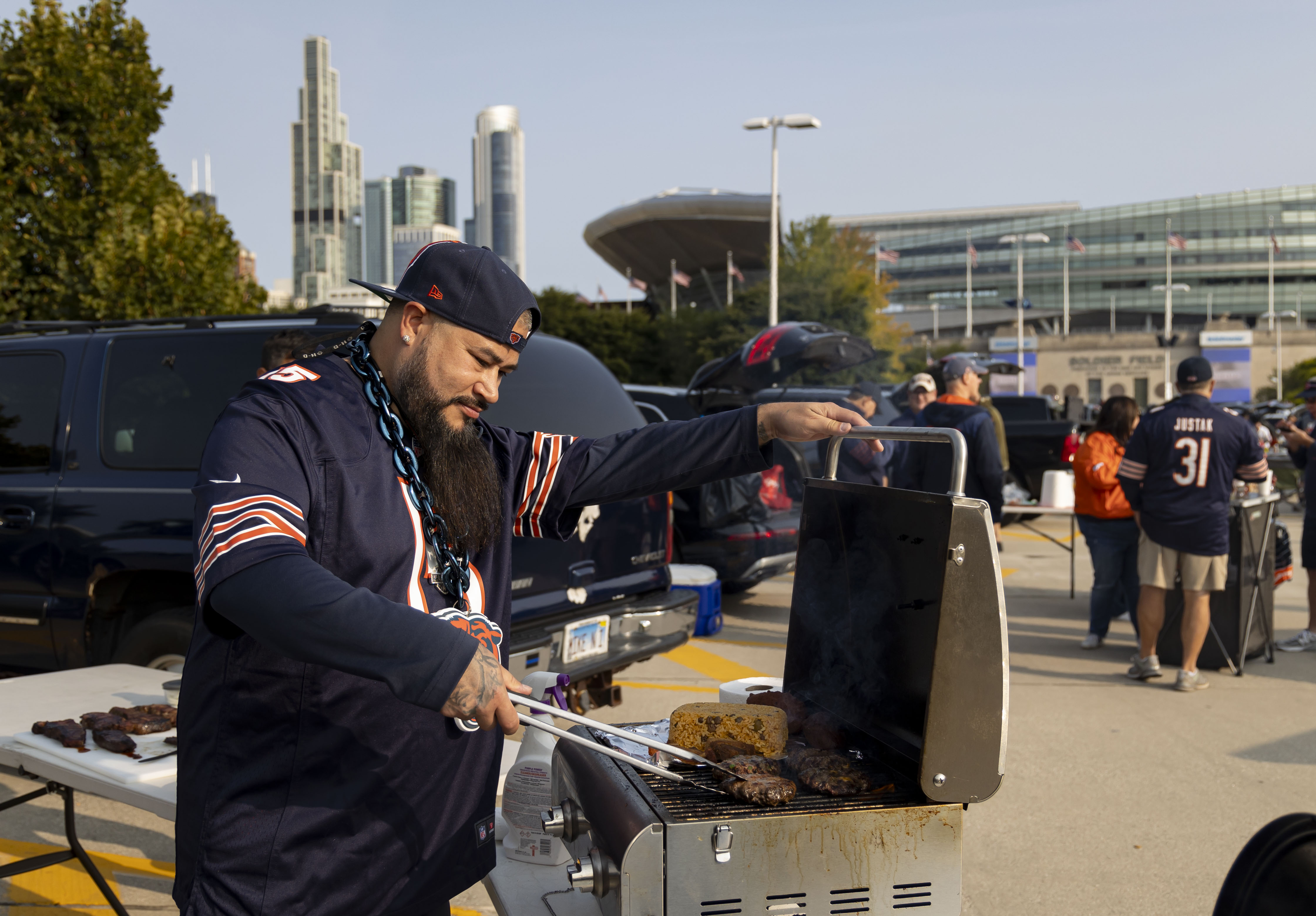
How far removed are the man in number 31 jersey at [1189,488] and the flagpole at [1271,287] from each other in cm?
9586

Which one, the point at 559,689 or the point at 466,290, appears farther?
the point at 559,689

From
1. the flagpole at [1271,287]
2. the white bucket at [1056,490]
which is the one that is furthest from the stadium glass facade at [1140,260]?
the white bucket at [1056,490]

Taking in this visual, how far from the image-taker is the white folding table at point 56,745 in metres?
2.73

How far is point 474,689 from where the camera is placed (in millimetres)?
1397

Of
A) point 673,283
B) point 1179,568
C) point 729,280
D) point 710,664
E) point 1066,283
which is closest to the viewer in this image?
point 1179,568

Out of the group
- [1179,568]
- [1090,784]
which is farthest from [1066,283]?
[1090,784]

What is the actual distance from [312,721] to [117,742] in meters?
1.69

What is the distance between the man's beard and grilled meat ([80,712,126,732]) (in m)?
1.86

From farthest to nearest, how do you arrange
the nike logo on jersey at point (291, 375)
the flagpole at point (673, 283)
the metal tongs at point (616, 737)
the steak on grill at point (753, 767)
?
the flagpole at point (673, 283) → the steak on grill at point (753, 767) → the nike logo on jersey at point (291, 375) → the metal tongs at point (616, 737)

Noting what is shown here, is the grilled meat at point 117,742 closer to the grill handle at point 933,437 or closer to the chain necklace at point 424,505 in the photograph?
the chain necklace at point 424,505

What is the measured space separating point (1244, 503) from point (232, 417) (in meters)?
7.23

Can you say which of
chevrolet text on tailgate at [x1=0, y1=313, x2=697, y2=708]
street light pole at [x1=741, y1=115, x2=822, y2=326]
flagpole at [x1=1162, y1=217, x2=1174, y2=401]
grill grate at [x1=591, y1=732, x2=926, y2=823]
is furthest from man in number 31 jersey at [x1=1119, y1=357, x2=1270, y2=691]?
flagpole at [x1=1162, y1=217, x2=1174, y2=401]

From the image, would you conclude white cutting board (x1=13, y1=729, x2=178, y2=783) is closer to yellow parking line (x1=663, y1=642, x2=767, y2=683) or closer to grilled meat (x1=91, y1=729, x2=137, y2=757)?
grilled meat (x1=91, y1=729, x2=137, y2=757)

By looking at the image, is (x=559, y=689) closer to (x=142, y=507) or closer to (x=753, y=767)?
(x=753, y=767)
